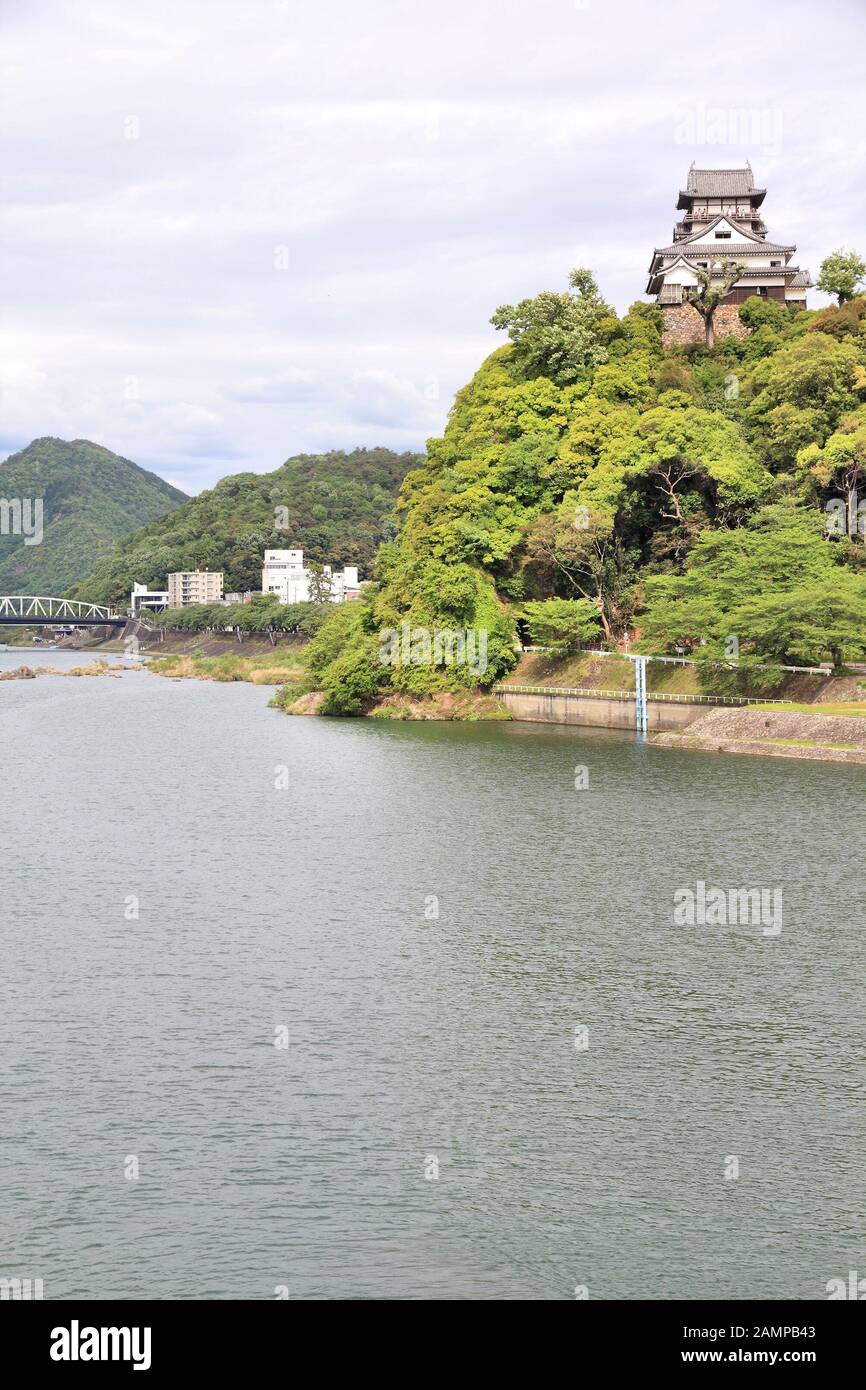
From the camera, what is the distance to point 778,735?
66.6 meters

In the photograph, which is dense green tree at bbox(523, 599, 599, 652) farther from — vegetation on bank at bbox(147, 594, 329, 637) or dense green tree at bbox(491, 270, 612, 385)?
vegetation on bank at bbox(147, 594, 329, 637)

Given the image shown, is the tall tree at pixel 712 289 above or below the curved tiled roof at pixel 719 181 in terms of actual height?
below

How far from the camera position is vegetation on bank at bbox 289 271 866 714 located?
8012 cm

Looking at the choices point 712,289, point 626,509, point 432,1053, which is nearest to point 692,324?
point 712,289

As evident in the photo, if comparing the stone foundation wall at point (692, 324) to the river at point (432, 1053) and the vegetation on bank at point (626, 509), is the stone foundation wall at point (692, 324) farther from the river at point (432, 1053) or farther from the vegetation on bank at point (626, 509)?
the river at point (432, 1053)

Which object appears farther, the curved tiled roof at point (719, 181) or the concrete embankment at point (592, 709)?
the curved tiled roof at point (719, 181)

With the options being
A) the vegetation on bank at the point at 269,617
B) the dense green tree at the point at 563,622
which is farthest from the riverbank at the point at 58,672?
the dense green tree at the point at 563,622

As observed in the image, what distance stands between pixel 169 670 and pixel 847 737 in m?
118

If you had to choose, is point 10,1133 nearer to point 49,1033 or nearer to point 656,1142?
point 49,1033

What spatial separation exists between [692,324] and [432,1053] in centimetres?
9462

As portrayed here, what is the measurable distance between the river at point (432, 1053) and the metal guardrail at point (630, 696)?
20065 millimetres

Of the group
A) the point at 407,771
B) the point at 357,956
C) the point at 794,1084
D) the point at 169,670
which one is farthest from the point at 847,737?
the point at 169,670

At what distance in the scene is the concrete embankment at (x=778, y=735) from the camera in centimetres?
6266

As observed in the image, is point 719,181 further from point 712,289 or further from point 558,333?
point 558,333
